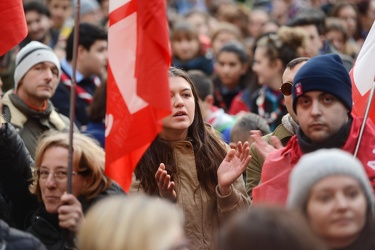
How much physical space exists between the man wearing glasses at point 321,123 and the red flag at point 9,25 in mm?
2325

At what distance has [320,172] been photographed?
18.9ft

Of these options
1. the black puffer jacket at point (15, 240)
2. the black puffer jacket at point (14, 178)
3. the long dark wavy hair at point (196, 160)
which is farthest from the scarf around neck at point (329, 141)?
the black puffer jacket at point (14, 178)

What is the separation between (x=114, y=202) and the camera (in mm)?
5312

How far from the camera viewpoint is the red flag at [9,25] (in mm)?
8305

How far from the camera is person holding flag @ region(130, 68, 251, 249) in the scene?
757 centimetres

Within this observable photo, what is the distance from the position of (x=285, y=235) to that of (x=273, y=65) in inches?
267

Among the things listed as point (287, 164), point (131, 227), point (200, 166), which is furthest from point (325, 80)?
point (131, 227)

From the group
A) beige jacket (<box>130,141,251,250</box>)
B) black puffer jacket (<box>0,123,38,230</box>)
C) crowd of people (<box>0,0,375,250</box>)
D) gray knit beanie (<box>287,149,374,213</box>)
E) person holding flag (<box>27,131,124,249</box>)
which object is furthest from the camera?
black puffer jacket (<box>0,123,38,230</box>)

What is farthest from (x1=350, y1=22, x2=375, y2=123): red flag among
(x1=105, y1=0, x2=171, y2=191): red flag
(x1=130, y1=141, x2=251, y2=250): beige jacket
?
(x1=105, y1=0, x2=171, y2=191): red flag

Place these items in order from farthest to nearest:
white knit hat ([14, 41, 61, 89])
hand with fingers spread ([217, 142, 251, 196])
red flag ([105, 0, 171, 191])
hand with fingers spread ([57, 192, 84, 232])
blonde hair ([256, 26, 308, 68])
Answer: blonde hair ([256, 26, 308, 68])
white knit hat ([14, 41, 61, 89])
hand with fingers spread ([217, 142, 251, 196])
red flag ([105, 0, 171, 191])
hand with fingers spread ([57, 192, 84, 232])

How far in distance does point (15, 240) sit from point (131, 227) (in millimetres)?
1211

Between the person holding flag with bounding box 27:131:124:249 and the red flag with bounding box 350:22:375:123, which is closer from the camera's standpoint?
the person holding flag with bounding box 27:131:124:249

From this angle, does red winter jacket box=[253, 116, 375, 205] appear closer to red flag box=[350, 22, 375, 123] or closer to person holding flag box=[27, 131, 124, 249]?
person holding flag box=[27, 131, 124, 249]

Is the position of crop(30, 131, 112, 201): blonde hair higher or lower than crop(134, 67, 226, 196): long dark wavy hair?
higher
